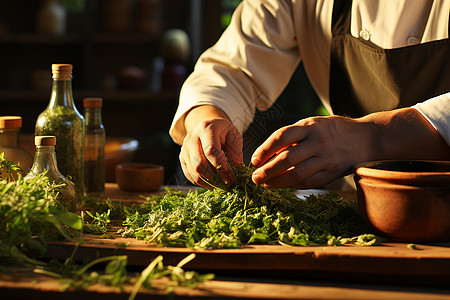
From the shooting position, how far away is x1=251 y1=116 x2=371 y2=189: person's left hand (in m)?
1.11

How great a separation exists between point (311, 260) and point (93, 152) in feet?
2.94

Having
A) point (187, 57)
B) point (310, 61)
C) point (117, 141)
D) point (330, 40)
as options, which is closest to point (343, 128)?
point (330, 40)

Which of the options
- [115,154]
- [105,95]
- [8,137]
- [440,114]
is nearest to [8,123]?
[8,137]

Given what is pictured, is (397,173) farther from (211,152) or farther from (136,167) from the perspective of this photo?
(136,167)

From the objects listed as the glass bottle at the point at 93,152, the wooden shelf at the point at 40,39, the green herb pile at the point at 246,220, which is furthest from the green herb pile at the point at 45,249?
the wooden shelf at the point at 40,39

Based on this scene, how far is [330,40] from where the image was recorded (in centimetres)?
189

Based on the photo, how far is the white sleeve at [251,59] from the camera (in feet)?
6.00

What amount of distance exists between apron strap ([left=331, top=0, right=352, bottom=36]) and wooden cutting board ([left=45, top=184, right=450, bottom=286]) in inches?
41.7

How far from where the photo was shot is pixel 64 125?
4.53 ft

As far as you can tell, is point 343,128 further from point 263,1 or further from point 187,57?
point 187,57

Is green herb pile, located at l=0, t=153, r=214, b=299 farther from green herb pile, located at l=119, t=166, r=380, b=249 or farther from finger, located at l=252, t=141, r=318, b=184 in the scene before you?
finger, located at l=252, t=141, r=318, b=184

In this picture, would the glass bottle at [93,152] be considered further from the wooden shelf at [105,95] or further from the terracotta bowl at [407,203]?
the wooden shelf at [105,95]

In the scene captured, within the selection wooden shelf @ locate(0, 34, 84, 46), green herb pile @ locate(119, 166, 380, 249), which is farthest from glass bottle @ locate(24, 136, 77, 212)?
wooden shelf @ locate(0, 34, 84, 46)

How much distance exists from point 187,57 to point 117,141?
7.01 ft
